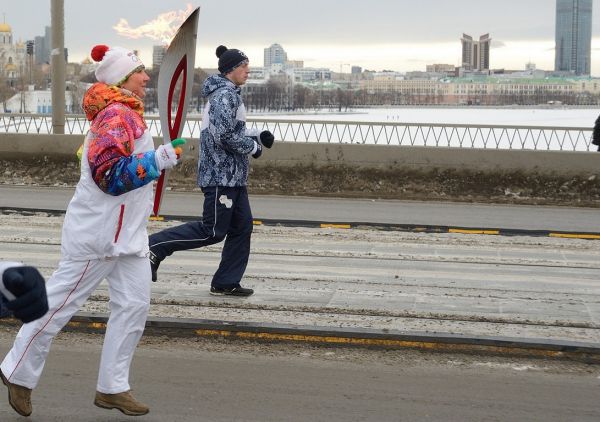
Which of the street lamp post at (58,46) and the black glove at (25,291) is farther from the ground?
the street lamp post at (58,46)

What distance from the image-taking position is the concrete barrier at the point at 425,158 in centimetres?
1716

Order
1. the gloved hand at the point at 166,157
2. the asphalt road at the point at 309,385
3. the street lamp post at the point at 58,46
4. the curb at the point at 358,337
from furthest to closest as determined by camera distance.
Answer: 1. the street lamp post at the point at 58,46
2. the curb at the point at 358,337
3. the asphalt road at the point at 309,385
4. the gloved hand at the point at 166,157

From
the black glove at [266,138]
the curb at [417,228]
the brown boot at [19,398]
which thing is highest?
the black glove at [266,138]

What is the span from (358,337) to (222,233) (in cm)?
155

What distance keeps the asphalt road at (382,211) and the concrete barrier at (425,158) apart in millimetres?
1102

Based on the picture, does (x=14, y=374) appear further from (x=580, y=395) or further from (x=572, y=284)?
(x=572, y=284)

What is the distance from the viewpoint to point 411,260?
1069cm

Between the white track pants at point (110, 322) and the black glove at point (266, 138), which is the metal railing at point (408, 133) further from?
the white track pants at point (110, 322)

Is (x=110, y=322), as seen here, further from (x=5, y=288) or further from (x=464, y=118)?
(x=464, y=118)

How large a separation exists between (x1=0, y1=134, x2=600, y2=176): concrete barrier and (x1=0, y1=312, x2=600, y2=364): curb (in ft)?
33.9

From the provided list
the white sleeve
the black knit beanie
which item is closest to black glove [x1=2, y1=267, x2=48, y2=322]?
the white sleeve

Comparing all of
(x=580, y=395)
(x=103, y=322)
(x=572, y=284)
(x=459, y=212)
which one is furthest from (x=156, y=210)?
(x=459, y=212)

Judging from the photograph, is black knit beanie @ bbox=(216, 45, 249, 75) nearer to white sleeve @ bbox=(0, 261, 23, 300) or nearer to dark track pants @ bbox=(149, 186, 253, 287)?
dark track pants @ bbox=(149, 186, 253, 287)

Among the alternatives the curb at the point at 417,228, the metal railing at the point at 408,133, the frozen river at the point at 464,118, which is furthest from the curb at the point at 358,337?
the frozen river at the point at 464,118
